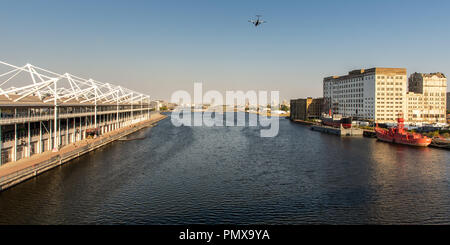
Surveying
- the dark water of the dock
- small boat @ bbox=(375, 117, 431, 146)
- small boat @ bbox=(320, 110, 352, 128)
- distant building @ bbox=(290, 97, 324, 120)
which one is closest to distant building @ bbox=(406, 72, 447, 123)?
small boat @ bbox=(320, 110, 352, 128)

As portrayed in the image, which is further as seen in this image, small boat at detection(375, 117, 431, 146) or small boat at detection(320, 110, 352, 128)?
small boat at detection(320, 110, 352, 128)

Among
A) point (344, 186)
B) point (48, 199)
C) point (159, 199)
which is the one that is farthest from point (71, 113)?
point (344, 186)

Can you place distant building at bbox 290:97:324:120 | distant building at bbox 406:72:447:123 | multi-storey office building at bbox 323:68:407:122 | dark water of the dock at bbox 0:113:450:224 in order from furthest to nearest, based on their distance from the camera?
distant building at bbox 290:97:324:120
distant building at bbox 406:72:447:123
multi-storey office building at bbox 323:68:407:122
dark water of the dock at bbox 0:113:450:224

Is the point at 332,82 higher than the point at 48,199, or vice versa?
the point at 332,82

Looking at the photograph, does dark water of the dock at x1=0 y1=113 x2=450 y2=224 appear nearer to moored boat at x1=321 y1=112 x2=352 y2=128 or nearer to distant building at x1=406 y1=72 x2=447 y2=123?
moored boat at x1=321 y1=112 x2=352 y2=128
